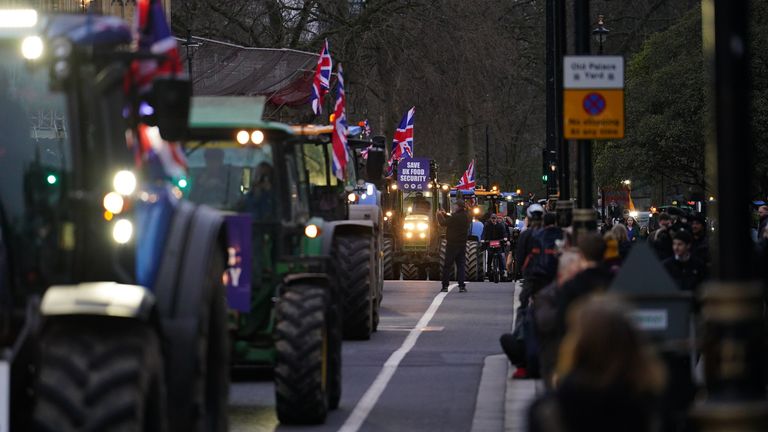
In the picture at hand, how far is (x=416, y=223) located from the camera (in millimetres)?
45031

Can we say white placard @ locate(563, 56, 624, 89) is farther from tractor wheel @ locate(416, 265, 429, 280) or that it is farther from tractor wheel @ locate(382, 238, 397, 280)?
tractor wheel @ locate(416, 265, 429, 280)

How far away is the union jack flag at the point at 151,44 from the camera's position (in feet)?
30.1

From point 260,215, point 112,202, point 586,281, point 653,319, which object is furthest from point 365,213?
point 112,202

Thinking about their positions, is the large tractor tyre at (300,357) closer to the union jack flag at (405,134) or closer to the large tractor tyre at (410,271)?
the large tractor tyre at (410,271)

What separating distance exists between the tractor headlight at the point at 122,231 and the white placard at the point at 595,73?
8138 millimetres

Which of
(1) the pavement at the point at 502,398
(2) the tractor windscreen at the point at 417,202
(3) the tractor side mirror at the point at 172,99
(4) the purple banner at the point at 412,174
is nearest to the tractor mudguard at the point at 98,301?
(3) the tractor side mirror at the point at 172,99

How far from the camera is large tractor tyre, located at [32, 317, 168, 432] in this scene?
7.69 metres

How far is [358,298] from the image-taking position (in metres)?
22.4

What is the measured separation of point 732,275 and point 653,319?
3096 millimetres

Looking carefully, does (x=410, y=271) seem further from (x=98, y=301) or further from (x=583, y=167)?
(x=98, y=301)

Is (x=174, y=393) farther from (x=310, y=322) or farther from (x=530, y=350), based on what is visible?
(x=530, y=350)

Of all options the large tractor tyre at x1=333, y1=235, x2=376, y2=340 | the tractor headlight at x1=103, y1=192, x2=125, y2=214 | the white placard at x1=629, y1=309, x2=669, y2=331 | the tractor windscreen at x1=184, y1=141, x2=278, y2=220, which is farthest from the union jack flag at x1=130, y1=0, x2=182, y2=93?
the large tractor tyre at x1=333, y1=235, x2=376, y2=340

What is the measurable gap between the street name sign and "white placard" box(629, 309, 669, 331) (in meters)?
6.68

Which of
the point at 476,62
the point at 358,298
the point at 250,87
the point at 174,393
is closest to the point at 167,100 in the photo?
the point at 174,393
